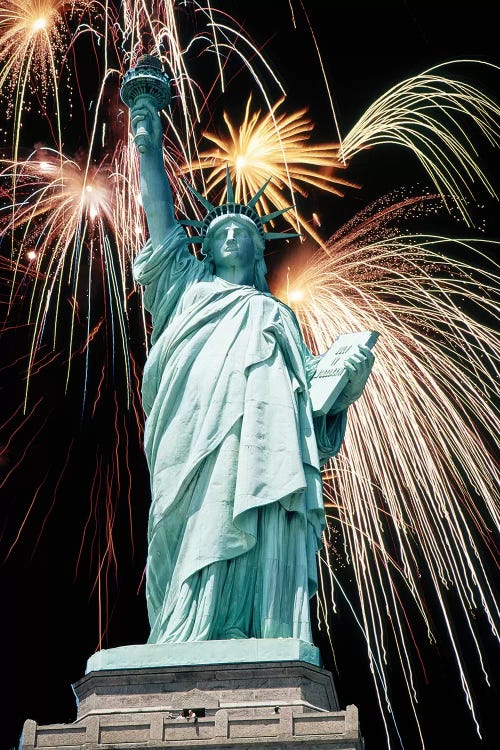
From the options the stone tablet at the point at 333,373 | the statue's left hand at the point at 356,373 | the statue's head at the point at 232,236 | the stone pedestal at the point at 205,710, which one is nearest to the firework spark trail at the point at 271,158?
the statue's head at the point at 232,236

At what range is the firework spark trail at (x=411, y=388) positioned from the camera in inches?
849

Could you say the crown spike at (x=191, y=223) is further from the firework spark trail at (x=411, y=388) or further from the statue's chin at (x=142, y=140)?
the firework spark trail at (x=411, y=388)

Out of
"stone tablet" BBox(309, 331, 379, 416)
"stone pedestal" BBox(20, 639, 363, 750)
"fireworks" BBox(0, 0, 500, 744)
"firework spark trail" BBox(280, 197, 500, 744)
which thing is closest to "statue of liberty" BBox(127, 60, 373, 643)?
"stone tablet" BBox(309, 331, 379, 416)

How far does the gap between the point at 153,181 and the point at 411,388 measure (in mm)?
5744

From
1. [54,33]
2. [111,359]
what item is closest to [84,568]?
[111,359]

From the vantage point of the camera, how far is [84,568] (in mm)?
24438

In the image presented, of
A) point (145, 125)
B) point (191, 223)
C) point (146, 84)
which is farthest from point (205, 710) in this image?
point (146, 84)

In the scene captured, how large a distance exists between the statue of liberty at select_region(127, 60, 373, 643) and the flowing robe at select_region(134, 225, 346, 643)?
0.01 meters

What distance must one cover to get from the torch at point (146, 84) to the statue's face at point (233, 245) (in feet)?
A: 4.95

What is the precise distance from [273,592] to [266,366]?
248 cm

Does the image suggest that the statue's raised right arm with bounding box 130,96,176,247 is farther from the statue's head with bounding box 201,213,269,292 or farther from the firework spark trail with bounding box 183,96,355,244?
the firework spark trail with bounding box 183,96,355,244

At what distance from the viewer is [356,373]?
56.4 ft

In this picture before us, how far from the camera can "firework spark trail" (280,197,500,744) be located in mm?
21562

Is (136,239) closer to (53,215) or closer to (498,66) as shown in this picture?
(53,215)
